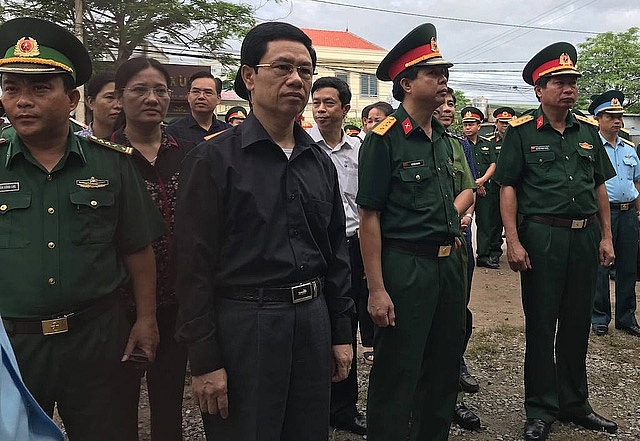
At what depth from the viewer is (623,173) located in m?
5.23

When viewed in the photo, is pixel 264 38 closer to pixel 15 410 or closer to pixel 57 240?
pixel 57 240

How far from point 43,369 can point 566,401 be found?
9.68ft

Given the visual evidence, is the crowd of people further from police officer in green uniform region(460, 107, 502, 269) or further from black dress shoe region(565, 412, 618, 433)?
police officer in green uniform region(460, 107, 502, 269)

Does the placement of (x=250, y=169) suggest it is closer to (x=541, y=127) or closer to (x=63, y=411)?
(x=63, y=411)

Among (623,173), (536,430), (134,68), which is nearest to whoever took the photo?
(134,68)

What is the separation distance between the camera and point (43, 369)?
192cm

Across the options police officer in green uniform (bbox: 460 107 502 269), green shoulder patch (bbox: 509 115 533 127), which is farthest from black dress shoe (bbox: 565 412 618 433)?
police officer in green uniform (bbox: 460 107 502 269)

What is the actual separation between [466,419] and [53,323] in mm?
2502

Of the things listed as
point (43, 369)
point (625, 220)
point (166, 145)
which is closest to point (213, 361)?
point (43, 369)

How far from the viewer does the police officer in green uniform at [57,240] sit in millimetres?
1920

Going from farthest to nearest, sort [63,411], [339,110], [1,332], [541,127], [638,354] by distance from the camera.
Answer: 1. [638,354]
2. [339,110]
3. [541,127]
4. [63,411]
5. [1,332]

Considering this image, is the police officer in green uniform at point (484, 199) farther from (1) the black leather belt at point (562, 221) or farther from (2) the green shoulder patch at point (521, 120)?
(1) the black leather belt at point (562, 221)

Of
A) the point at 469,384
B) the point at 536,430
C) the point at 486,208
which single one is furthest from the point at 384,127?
the point at 486,208

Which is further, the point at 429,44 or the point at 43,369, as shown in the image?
the point at 429,44
